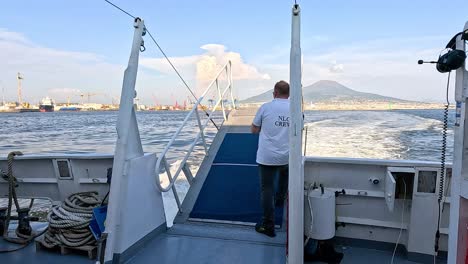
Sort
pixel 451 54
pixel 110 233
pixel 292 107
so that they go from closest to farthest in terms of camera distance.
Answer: pixel 451 54 < pixel 292 107 < pixel 110 233

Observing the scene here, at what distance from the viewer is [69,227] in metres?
2.96

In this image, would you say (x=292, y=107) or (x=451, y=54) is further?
(x=292, y=107)

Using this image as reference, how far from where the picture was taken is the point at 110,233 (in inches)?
99.0

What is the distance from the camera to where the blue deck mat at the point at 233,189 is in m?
3.50

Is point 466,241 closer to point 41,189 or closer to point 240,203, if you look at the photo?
point 240,203

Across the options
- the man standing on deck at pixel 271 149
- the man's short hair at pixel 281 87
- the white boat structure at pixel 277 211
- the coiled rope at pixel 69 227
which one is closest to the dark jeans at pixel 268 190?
the man standing on deck at pixel 271 149

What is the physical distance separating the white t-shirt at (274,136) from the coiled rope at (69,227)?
1.65 metres

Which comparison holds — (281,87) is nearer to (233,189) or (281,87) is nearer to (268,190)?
(268,190)

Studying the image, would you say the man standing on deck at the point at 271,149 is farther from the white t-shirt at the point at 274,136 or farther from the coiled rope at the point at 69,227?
the coiled rope at the point at 69,227

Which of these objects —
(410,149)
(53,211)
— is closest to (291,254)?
(53,211)

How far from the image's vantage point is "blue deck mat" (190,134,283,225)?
3498mm

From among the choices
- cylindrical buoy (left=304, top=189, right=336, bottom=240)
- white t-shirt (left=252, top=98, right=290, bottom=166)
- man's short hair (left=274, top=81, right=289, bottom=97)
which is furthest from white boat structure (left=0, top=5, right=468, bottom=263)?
man's short hair (left=274, top=81, right=289, bottom=97)

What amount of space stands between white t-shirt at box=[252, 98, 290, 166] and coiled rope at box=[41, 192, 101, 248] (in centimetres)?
165

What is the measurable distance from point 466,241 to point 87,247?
2.74 m
